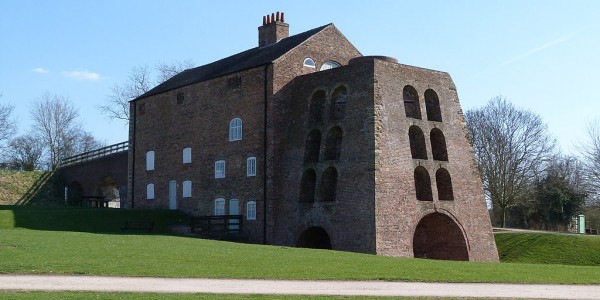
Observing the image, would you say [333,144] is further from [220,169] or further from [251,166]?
[220,169]

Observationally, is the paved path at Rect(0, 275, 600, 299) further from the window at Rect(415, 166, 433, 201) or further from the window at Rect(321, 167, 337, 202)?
the window at Rect(321, 167, 337, 202)

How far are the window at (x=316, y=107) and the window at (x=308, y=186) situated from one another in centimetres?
249

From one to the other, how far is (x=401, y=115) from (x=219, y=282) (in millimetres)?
16961

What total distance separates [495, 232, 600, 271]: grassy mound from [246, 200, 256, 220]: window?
12.2 meters

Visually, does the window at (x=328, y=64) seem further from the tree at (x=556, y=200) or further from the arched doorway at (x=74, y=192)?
the arched doorway at (x=74, y=192)

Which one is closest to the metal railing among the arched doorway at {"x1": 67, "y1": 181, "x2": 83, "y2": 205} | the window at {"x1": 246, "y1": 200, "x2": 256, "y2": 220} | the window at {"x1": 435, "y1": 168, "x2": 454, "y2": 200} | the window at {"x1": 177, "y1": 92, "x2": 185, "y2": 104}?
the arched doorway at {"x1": 67, "y1": 181, "x2": 83, "y2": 205}

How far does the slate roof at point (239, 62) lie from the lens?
117 ft

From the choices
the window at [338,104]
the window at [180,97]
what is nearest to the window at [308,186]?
the window at [338,104]

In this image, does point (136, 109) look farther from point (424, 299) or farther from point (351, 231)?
point (424, 299)

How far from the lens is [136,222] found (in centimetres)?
3544

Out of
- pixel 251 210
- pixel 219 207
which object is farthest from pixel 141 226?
pixel 251 210

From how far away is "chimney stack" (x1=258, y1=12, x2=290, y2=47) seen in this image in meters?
40.0

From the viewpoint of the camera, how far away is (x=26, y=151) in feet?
244

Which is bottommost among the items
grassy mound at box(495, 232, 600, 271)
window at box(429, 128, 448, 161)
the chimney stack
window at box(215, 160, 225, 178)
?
grassy mound at box(495, 232, 600, 271)
